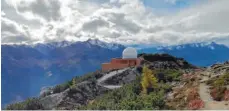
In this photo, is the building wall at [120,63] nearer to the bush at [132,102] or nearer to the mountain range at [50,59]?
the mountain range at [50,59]

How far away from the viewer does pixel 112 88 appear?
9477 mm

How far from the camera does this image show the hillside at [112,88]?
678cm

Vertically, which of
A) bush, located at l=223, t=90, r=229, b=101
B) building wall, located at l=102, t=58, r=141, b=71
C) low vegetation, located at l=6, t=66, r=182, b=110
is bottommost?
bush, located at l=223, t=90, r=229, b=101

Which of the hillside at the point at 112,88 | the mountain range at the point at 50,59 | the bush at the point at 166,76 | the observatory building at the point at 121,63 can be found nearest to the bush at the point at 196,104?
the hillside at the point at 112,88

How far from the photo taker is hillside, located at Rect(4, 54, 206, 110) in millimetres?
6781

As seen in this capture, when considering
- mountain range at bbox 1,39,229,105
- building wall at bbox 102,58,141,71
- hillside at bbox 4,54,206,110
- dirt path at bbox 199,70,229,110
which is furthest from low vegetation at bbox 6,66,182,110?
dirt path at bbox 199,70,229,110

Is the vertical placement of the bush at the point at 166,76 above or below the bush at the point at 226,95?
above

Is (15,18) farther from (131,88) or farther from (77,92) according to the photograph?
(77,92)

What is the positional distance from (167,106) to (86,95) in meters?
3.68

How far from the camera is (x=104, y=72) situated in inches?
435

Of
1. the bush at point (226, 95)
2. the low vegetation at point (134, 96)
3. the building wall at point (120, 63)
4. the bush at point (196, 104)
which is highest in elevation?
the building wall at point (120, 63)

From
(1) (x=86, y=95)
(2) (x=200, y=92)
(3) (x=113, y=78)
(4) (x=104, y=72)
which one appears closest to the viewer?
(2) (x=200, y=92)

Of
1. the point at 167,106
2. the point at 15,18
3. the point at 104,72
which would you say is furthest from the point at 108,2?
the point at 104,72

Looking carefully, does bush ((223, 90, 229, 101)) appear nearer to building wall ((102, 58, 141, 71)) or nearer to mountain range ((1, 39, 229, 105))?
mountain range ((1, 39, 229, 105))
